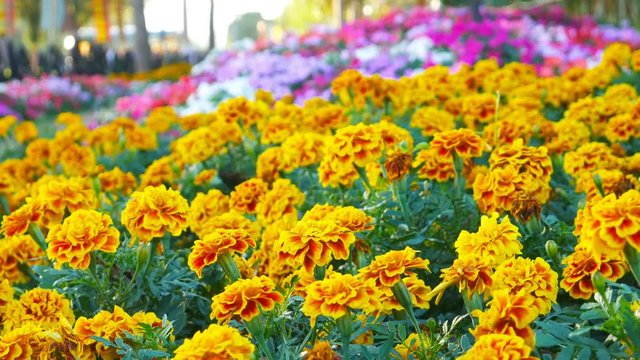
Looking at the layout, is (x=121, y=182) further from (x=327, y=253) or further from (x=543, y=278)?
(x=543, y=278)

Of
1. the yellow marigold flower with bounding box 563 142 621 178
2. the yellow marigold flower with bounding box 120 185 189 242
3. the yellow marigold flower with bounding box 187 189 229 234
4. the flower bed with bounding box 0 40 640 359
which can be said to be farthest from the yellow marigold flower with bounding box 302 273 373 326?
the yellow marigold flower with bounding box 563 142 621 178

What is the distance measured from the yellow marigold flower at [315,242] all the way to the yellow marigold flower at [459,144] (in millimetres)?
738

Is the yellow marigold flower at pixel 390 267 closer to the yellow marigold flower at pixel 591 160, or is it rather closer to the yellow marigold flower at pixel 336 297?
the yellow marigold flower at pixel 336 297

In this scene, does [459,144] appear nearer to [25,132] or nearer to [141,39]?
[25,132]

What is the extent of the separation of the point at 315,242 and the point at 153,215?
60 cm

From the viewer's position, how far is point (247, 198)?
2867 mm

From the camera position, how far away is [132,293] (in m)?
2.52

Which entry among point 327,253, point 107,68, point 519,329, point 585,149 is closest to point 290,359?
point 327,253

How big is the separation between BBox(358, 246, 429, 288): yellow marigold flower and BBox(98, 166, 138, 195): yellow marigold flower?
81.8 inches

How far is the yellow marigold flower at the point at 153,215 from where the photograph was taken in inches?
88.7

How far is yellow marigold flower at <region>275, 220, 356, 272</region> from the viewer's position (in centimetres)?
185

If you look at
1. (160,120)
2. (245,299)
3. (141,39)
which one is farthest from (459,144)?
(141,39)

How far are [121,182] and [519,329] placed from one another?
2570 millimetres

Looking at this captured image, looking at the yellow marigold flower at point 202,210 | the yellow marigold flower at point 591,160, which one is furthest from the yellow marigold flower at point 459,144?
the yellow marigold flower at point 202,210
